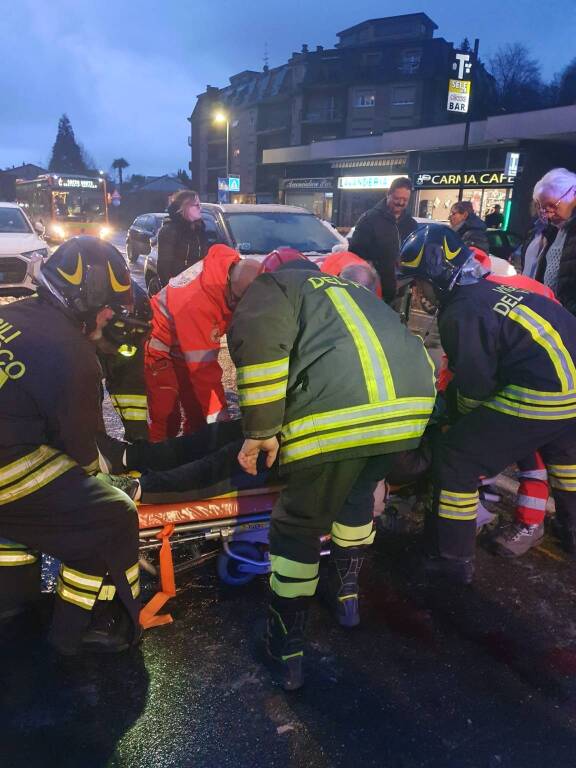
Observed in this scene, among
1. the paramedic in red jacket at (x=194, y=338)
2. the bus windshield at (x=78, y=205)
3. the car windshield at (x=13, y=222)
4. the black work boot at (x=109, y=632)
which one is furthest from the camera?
the bus windshield at (x=78, y=205)

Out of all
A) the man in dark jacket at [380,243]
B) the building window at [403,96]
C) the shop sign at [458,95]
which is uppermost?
the building window at [403,96]

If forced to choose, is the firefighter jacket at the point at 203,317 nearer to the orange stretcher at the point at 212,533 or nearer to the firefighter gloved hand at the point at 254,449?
the orange stretcher at the point at 212,533

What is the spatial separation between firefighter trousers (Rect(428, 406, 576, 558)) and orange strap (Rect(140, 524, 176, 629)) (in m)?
1.34

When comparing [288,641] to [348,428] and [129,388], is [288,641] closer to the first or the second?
[348,428]

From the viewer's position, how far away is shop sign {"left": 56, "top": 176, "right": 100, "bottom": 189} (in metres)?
25.4

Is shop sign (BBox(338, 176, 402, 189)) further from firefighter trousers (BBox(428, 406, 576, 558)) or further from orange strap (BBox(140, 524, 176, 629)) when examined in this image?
orange strap (BBox(140, 524, 176, 629))

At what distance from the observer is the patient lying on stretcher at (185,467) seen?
2863mm

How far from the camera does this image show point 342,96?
40.7 m

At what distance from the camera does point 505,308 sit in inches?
110

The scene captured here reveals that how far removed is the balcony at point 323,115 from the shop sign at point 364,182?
13.3 meters

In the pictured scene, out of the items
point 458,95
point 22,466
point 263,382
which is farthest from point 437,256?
point 458,95

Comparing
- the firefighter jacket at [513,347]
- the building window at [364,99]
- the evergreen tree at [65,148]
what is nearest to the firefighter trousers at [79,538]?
the firefighter jacket at [513,347]

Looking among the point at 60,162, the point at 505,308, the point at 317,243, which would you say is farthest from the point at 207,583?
the point at 60,162

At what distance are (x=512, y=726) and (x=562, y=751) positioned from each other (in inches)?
6.9
